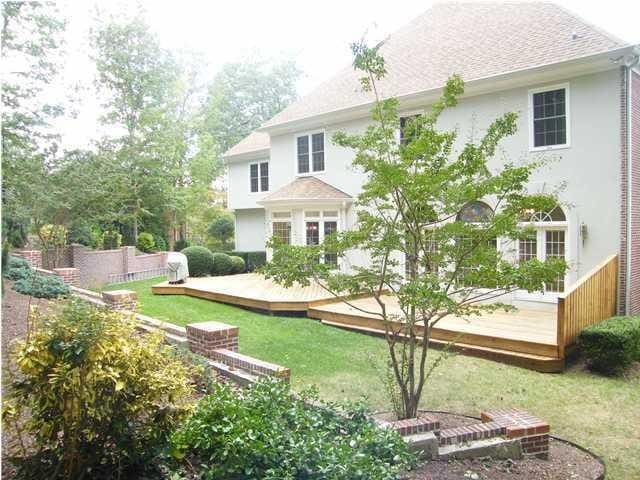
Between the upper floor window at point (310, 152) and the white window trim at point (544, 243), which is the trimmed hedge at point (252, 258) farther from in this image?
the white window trim at point (544, 243)

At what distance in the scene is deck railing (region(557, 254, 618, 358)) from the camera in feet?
24.2

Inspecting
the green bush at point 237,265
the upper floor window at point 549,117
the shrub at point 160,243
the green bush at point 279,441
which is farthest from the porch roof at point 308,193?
the green bush at point 279,441

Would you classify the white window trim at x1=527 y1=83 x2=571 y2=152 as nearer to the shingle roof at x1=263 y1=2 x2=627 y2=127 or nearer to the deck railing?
the shingle roof at x1=263 y1=2 x2=627 y2=127

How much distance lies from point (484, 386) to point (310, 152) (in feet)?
34.5

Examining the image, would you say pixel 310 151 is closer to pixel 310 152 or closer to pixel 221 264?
pixel 310 152

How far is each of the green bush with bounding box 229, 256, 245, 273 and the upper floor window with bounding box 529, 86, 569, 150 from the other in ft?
36.3

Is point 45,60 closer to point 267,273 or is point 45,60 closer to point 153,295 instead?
point 153,295

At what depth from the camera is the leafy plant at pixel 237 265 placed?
1767cm

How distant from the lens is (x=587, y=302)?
27.0 ft

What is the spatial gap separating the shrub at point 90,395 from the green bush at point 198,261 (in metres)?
12.8

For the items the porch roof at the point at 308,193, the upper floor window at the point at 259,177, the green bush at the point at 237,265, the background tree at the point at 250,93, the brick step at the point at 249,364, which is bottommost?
the brick step at the point at 249,364

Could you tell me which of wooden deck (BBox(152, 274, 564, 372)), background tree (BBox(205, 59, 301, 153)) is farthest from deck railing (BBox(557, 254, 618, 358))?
background tree (BBox(205, 59, 301, 153))

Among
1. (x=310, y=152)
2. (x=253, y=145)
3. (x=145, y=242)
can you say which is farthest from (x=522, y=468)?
(x=145, y=242)

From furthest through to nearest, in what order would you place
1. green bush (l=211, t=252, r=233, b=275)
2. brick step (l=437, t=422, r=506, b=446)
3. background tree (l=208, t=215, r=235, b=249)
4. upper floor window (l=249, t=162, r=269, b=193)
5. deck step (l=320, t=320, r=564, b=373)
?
background tree (l=208, t=215, r=235, b=249) → upper floor window (l=249, t=162, r=269, b=193) → green bush (l=211, t=252, r=233, b=275) → deck step (l=320, t=320, r=564, b=373) → brick step (l=437, t=422, r=506, b=446)
